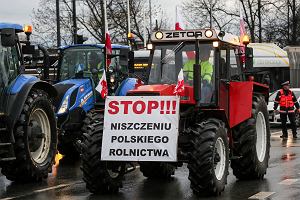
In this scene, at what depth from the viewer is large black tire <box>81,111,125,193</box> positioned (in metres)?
9.06

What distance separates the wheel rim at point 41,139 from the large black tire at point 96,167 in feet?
6.48

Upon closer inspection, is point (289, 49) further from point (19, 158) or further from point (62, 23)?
point (19, 158)

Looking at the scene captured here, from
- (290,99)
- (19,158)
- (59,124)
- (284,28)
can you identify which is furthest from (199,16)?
Answer: (19,158)

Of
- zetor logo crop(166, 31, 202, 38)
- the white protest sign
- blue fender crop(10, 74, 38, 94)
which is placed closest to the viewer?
the white protest sign

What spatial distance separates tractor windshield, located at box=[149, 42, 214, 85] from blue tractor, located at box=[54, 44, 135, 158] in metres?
3.27

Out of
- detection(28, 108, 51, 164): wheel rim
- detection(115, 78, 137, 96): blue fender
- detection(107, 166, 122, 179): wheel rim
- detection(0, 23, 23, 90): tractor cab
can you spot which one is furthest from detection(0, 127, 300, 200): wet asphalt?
detection(115, 78, 137, 96): blue fender

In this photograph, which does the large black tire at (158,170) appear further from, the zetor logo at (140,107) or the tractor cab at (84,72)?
the tractor cab at (84,72)

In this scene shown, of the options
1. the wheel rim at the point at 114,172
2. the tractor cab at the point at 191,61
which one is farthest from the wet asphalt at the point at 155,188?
the tractor cab at the point at 191,61

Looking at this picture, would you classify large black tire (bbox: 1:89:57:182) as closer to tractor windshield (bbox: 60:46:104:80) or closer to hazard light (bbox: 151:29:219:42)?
hazard light (bbox: 151:29:219:42)

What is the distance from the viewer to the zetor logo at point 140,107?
358 inches

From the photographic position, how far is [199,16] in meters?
53.5

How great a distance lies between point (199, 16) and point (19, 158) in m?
44.3

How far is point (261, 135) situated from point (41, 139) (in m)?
3.87

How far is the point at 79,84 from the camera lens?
14.0m
